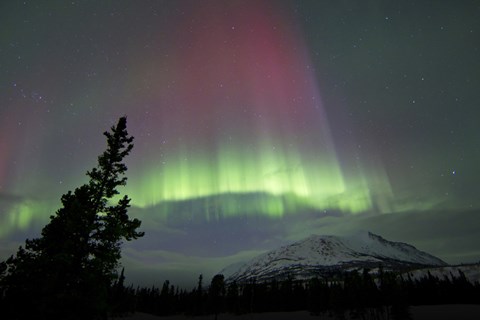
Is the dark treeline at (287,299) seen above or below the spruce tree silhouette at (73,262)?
below

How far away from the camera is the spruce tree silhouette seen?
1489 cm

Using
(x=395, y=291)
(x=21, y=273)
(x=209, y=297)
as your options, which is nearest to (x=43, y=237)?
(x=21, y=273)

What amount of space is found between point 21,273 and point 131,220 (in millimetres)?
6020

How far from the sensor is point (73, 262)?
16.1 metres

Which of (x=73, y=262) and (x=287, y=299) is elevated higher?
(x=73, y=262)

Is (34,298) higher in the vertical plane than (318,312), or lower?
higher

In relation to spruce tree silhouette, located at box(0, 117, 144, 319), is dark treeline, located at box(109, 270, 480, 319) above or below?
below

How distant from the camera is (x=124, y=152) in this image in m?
20.0

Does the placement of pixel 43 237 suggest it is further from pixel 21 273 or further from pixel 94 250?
pixel 94 250

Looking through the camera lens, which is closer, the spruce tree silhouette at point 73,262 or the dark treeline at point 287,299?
the spruce tree silhouette at point 73,262

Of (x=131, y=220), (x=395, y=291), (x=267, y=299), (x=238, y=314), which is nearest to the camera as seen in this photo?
(x=131, y=220)

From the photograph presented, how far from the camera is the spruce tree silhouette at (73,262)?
586 inches

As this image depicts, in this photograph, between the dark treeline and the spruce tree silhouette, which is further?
the dark treeline

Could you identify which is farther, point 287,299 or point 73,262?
point 287,299
